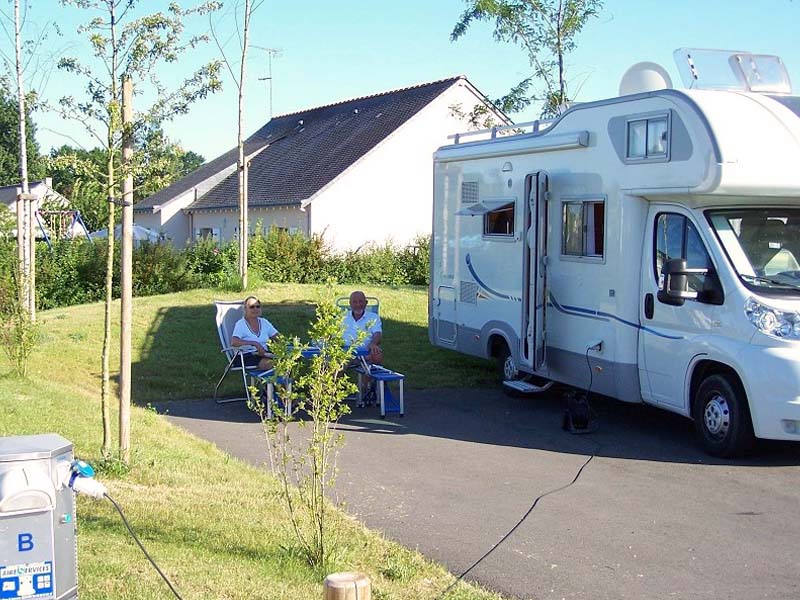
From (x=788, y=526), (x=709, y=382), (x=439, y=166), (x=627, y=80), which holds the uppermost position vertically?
(x=627, y=80)

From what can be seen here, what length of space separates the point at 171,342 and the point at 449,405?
5.17 metres

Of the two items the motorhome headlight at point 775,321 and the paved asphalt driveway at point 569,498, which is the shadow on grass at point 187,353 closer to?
the paved asphalt driveway at point 569,498

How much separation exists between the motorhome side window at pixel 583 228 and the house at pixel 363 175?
1700 centimetres

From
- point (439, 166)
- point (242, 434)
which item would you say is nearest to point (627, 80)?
point (439, 166)

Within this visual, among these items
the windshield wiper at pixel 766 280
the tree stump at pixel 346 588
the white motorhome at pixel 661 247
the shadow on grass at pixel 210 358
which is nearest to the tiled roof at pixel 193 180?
the shadow on grass at pixel 210 358

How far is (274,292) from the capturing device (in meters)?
18.3

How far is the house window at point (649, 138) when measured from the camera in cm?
877

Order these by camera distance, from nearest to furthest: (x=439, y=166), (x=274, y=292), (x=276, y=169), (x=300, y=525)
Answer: (x=300, y=525) < (x=439, y=166) < (x=274, y=292) < (x=276, y=169)

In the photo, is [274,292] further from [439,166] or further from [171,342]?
[439,166]

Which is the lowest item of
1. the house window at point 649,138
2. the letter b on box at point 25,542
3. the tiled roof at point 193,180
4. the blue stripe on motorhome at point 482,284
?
the letter b on box at point 25,542

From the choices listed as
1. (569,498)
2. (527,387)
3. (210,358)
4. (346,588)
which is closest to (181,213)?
(210,358)

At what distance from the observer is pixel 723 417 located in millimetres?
8312

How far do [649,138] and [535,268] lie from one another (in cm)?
198

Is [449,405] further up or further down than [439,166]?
further down
